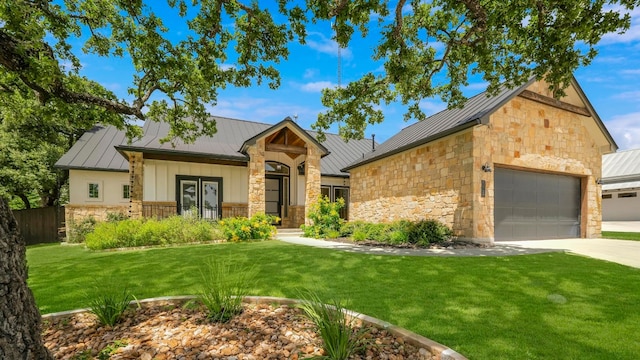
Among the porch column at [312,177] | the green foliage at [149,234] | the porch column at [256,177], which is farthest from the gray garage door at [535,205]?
the green foliage at [149,234]

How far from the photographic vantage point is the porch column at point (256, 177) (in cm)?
1297

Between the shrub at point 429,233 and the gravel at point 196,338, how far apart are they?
285 inches

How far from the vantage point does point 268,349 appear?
2.40 meters

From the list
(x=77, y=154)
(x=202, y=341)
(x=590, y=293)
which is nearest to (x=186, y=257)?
(x=202, y=341)

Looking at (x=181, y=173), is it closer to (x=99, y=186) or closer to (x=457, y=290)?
(x=99, y=186)

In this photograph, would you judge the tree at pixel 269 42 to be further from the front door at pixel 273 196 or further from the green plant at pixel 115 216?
the front door at pixel 273 196

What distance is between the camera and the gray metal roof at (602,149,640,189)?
1997 cm

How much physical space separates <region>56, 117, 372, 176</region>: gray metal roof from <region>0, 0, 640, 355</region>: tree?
12.7 feet

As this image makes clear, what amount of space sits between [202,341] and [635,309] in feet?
16.3

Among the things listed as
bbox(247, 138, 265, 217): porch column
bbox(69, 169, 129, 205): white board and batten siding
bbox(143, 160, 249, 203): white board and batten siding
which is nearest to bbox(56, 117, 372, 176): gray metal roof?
bbox(69, 169, 129, 205): white board and batten siding

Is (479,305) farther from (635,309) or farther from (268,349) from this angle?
(268,349)

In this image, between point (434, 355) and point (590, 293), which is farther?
point (590, 293)

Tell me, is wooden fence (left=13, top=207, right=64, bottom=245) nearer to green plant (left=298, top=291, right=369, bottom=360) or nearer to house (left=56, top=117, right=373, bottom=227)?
house (left=56, top=117, right=373, bottom=227)

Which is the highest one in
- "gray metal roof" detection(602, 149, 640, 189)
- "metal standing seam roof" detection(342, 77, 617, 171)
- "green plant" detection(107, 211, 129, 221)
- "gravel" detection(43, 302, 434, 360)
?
"metal standing seam roof" detection(342, 77, 617, 171)
